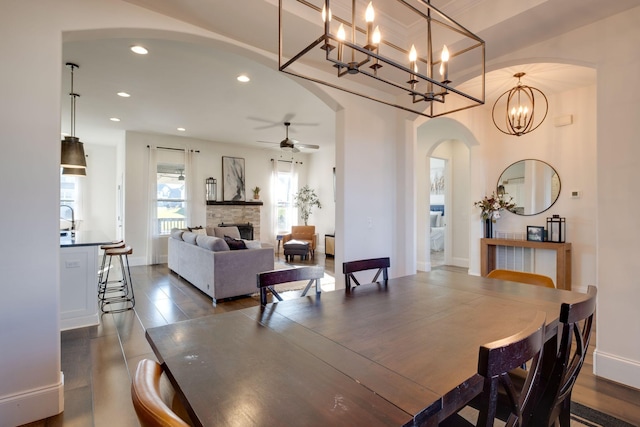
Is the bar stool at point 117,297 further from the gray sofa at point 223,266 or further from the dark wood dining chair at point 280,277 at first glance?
the dark wood dining chair at point 280,277

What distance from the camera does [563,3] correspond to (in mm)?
2168

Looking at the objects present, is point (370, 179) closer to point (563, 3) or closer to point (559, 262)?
point (563, 3)

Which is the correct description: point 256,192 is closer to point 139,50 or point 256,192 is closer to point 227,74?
point 227,74

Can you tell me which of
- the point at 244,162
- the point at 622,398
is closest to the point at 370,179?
the point at 622,398

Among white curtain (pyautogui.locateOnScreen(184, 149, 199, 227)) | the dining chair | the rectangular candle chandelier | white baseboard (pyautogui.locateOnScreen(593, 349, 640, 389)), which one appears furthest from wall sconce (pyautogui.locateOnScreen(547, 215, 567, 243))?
white curtain (pyautogui.locateOnScreen(184, 149, 199, 227))

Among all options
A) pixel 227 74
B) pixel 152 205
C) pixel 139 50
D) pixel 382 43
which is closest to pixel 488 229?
pixel 382 43

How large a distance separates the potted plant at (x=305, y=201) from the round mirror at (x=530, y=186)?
5182 mm

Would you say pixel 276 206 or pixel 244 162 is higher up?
pixel 244 162

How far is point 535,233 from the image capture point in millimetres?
4832

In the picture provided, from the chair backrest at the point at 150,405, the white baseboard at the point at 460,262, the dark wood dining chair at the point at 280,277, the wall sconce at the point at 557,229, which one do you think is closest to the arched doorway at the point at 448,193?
the white baseboard at the point at 460,262

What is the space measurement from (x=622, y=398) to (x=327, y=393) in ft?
A: 8.35

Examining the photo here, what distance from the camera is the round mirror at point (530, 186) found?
4.82m

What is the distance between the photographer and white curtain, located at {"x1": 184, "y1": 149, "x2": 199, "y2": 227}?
7609mm

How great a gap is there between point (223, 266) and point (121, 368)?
5.85 ft
